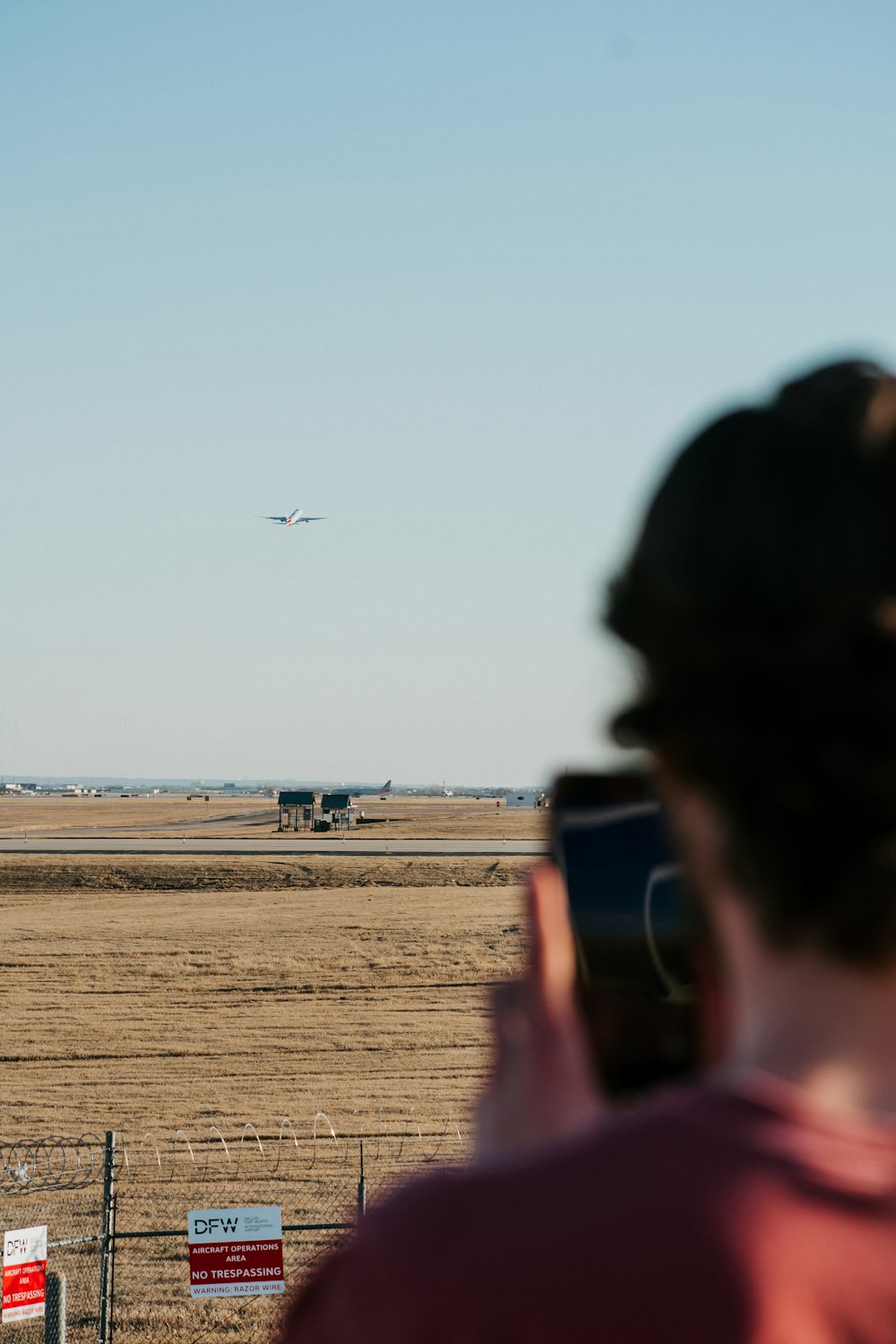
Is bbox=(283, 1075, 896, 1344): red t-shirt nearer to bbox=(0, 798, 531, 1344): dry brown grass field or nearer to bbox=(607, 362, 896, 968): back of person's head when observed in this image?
bbox=(607, 362, 896, 968): back of person's head

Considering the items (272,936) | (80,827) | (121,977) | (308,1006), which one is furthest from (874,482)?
(80,827)

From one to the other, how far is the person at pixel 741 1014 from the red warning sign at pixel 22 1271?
13465 mm

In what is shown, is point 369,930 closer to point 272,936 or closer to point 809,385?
point 272,936

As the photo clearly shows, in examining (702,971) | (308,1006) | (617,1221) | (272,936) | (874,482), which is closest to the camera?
(617,1221)

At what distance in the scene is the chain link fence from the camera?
15.6 meters

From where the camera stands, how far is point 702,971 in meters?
1.21

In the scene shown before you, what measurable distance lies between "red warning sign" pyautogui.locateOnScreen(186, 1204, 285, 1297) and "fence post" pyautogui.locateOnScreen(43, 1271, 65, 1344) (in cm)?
147

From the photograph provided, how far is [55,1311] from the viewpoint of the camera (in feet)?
40.4

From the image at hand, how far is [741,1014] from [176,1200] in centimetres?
1962

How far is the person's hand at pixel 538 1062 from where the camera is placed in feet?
3.75

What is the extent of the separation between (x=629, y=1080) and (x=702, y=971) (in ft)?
0.49

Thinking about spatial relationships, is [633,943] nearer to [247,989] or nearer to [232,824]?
[247,989]

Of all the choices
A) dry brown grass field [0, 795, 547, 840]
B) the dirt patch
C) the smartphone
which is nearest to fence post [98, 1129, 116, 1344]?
the smartphone

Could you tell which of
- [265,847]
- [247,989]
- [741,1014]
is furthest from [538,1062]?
[265,847]
